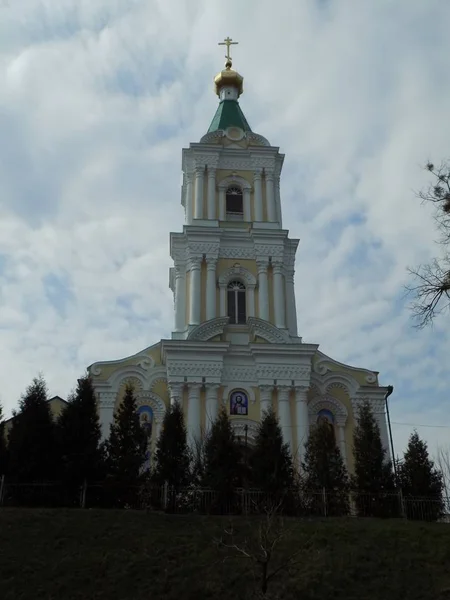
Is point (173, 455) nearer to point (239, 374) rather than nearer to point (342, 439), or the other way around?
point (239, 374)

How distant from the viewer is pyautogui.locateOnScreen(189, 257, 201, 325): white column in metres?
29.5

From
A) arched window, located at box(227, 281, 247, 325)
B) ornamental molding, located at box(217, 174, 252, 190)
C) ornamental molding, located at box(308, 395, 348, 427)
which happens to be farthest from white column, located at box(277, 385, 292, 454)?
ornamental molding, located at box(217, 174, 252, 190)

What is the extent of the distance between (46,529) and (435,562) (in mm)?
8739

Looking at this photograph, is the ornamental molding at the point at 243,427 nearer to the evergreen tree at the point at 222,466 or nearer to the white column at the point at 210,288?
the white column at the point at 210,288

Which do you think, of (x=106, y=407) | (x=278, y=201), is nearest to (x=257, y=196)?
A: (x=278, y=201)

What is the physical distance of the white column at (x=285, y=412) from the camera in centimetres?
2633

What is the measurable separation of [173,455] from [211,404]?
5921 mm

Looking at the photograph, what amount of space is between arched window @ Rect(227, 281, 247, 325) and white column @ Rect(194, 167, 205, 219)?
369 centimetres

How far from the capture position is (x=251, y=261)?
31359mm

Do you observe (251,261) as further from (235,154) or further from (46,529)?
(46,529)

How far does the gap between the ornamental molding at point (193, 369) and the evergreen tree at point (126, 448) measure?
519 centimetres

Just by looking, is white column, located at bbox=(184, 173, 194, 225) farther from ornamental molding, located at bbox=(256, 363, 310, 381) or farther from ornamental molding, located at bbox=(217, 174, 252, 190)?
ornamental molding, located at bbox=(256, 363, 310, 381)

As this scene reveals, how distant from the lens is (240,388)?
90.3 feet

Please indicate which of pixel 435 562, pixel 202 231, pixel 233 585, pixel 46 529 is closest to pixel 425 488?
pixel 435 562
